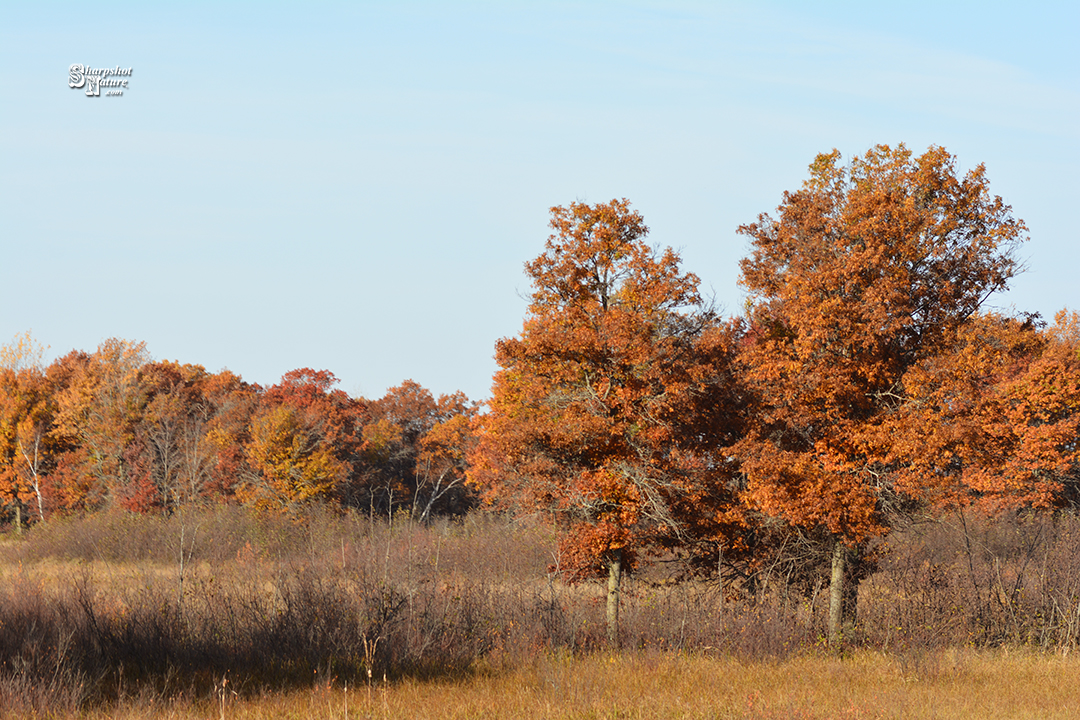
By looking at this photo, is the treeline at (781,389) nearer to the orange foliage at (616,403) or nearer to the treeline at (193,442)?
the orange foliage at (616,403)

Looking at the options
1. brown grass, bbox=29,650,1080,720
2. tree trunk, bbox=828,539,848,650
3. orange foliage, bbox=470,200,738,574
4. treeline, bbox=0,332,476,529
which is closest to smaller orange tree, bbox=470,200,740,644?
orange foliage, bbox=470,200,738,574

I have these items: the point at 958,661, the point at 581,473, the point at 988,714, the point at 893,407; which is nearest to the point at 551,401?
the point at 581,473

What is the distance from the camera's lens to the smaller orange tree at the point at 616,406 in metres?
18.9

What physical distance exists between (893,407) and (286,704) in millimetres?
12776

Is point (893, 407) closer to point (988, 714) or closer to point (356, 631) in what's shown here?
point (988, 714)

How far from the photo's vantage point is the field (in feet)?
35.8

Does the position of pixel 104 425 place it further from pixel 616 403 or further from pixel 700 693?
pixel 700 693

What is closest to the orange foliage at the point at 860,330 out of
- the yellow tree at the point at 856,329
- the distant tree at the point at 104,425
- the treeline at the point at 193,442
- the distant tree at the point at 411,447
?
the yellow tree at the point at 856,329

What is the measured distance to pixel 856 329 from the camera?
18.0 metres

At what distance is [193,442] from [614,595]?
97.0 ft

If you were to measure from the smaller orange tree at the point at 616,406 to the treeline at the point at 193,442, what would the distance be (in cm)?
2453

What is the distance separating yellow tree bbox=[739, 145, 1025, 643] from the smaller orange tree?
1219 millimetres

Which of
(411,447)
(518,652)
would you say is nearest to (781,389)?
(518,652)

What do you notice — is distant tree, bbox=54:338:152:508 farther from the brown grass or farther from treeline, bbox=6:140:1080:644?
the brown grass
